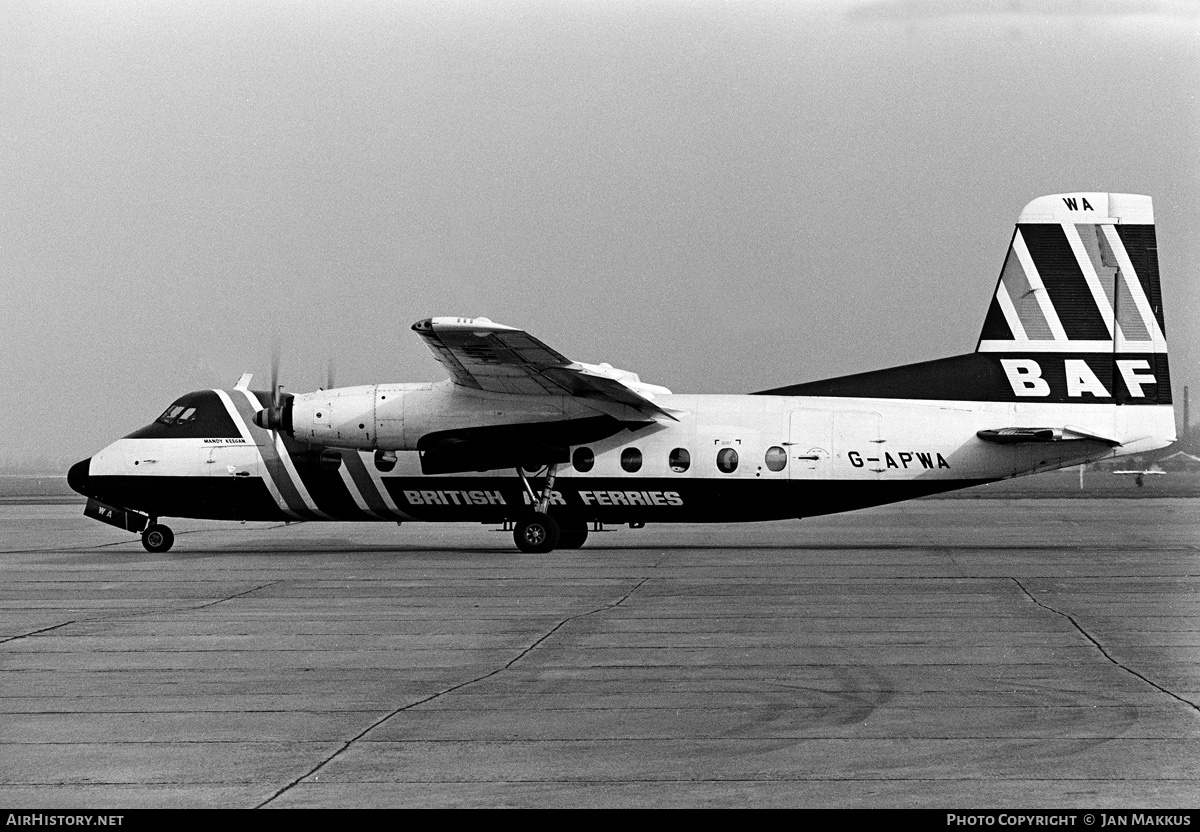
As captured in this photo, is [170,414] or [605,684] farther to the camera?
[170,414]

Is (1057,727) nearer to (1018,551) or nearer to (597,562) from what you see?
(597,562)

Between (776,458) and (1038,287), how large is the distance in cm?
592

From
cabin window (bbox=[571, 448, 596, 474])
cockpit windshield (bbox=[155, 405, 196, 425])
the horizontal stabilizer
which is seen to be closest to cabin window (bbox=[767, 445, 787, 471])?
cabin window (bbox=[571, 448, 596, 474])

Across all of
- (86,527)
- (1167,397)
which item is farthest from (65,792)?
(86,527)

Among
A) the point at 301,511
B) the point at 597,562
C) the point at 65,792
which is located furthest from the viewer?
the point at 301,511

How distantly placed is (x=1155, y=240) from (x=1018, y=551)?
20.8 ft

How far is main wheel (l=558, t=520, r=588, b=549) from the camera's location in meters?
25.0

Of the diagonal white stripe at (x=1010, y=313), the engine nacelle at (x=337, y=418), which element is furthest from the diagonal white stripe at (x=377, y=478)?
the diagonal white stripe at (x=1010, y=313)

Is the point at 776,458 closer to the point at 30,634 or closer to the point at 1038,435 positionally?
the point at 1038,435

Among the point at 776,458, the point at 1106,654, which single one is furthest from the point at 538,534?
the point at 1106,654

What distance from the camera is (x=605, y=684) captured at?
1048 centimetres

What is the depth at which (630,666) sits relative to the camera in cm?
1138

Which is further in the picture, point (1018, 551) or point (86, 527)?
point (86, 527)
